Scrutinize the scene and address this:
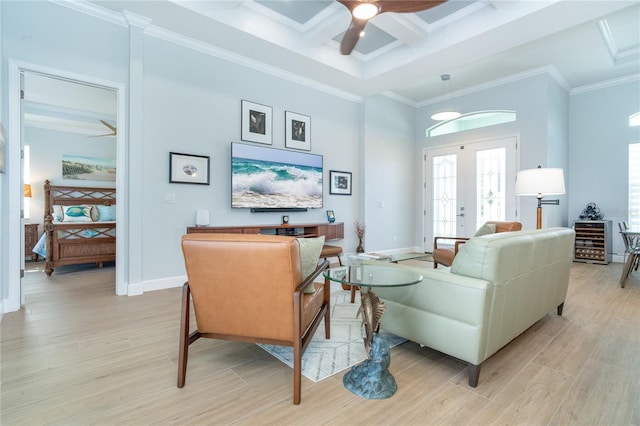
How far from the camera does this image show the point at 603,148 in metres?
5.71

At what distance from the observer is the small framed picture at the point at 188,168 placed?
3.79 m

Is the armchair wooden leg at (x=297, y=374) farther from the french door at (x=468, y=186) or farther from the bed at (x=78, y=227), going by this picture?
the french door at (x=468, y=186)

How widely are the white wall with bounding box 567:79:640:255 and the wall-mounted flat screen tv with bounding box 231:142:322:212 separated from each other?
16.4ft

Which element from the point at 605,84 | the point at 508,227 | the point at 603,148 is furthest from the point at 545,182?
the point at 605,84

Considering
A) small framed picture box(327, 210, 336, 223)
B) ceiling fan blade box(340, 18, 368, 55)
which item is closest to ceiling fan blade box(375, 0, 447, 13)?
ceiling fan blade box(340, 18, 368, 55)

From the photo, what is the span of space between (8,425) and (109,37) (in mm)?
3584

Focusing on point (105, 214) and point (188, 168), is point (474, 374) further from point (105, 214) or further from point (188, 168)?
point (105, 214)

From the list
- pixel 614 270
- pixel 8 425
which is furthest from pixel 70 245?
pixel 614 270

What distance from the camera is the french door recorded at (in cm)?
565

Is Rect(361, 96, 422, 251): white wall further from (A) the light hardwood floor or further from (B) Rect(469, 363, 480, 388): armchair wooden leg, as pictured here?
(B) Rect(469, 363, 480, 388): armchair wooden leg

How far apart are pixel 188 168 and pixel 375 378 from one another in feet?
10.8

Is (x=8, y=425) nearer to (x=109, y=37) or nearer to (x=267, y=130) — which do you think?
(x=109, y=37)

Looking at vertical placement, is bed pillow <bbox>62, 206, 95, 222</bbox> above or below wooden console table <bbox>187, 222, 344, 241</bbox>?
above

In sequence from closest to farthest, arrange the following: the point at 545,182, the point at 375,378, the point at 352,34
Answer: the point at 375,378 < the point at 352,34 < the point at 545,182
